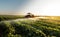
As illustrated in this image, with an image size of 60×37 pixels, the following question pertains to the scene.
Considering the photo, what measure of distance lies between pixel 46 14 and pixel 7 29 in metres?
1.02

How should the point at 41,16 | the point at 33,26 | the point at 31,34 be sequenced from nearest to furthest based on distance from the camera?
the point at 31,34 < the point at 33,26 < the point at 41,16

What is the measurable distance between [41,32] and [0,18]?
1063mm

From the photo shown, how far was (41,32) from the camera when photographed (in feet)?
10.4

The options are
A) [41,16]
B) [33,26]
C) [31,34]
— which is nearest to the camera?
[31,34]

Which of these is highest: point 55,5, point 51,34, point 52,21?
point 55,5

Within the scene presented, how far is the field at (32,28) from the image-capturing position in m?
3.15

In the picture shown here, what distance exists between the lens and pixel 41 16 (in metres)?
3.60

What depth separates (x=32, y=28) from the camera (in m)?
3.29

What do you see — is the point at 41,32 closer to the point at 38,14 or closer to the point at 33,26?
the point at 33,26

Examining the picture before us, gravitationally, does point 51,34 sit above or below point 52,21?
below

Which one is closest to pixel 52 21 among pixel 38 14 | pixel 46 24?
pixel 46 24

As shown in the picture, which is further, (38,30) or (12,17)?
(12,17)

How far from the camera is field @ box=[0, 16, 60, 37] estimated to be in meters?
3.15

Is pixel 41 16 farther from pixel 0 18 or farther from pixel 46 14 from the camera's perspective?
pixel 0 18
